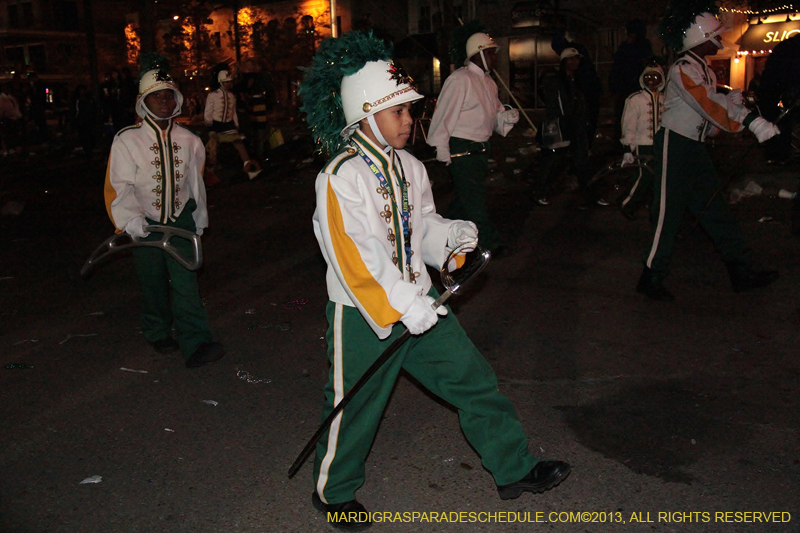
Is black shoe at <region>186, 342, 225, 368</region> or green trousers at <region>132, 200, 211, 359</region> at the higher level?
green trousers at <region>132, 200, 211, 359</region>

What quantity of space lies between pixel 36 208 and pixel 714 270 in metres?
10.1

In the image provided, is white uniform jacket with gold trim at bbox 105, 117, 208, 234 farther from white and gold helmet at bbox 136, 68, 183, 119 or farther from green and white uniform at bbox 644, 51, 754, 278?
green and white uniform at bbox 644, 51, 754, 278

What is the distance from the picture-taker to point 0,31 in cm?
5269

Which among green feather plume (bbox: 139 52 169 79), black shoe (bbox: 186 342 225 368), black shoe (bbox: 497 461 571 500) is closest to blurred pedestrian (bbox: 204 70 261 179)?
green feather plume (bbox: 139 52 169 79)

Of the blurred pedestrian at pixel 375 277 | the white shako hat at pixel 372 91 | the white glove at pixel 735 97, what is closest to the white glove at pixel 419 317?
the blurred pedestrian at pixel 375 277

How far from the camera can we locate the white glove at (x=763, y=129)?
5223mm

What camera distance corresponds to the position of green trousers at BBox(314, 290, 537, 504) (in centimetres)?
311

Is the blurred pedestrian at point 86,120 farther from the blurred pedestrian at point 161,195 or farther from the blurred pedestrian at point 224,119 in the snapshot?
the blurred pedestrian at point 161,195

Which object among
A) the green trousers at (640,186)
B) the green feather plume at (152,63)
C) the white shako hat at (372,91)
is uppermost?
the green feather plume at (152,63)

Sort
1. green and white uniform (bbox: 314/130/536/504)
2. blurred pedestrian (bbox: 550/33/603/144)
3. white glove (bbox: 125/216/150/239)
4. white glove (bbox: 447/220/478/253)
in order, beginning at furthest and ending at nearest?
1. blurred pedestrian (bbox: 550/33/603/144)
2. white glove (bbox: 125/216/150/239)
3. white glove (bbox: 447/220/478/253)
4. green and white uniform (bbox: 314/130/536/504)

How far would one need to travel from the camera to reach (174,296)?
507cm

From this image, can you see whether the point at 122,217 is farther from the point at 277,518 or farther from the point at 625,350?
the point at 625,350

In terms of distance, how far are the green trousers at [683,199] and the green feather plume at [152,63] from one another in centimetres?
375

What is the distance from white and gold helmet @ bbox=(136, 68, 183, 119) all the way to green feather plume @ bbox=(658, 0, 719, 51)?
3.68 metres
